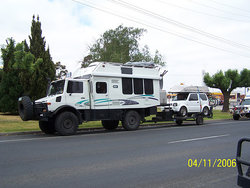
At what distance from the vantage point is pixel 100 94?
13.3 m

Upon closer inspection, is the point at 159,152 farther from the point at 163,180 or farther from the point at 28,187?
the point at 28,187

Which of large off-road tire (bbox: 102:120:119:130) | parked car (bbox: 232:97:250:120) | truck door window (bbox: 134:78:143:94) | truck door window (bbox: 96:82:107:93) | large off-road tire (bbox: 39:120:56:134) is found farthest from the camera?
parked car (bbox: 232:97:250:120)

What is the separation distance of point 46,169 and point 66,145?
324 centimetres

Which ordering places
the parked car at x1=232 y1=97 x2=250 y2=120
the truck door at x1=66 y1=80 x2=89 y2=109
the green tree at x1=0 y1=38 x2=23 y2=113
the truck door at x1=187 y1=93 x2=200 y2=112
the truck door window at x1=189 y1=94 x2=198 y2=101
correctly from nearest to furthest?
1. the truck door at x1=66 y1=80 x2=89 y2=109
2. the truck door at x1=187 y1=93 x2=200 y2=112
3. the truck door window at x1=189 y1=94 x2=198 y2=101
4. the parked car at x1=232 y1=97 x2=250 y2=120
5. the green tree at x1=0 y1=38 x2=23 y2=113

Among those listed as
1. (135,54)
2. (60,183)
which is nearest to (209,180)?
(60,183)

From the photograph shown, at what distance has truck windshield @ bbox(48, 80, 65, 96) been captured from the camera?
12462mm

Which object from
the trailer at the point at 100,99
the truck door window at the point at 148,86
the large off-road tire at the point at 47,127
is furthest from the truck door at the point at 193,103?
the large off-road tire at the point at 47,127

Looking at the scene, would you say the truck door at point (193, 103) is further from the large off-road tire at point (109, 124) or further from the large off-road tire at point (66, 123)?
the large off-road tire at point (66, 123)

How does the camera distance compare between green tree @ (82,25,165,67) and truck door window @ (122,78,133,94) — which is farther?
green tree @ (82,25,165,67)

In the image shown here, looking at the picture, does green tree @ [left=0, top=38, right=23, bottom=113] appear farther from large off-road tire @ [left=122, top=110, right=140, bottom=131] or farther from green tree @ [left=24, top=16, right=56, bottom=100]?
large off-road tire @ [left=122, top=110, right=140, bottom=131]

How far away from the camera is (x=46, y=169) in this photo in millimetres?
5809

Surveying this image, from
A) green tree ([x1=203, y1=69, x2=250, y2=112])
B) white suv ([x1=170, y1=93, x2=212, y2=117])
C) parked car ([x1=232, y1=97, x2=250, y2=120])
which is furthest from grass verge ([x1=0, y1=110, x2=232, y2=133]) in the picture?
green tree ([x1=203, y1=69, x2=250, y2=112])

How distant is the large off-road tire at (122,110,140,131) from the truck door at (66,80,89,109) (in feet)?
7.98

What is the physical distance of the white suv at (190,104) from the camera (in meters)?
17.0
